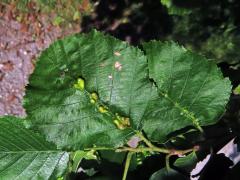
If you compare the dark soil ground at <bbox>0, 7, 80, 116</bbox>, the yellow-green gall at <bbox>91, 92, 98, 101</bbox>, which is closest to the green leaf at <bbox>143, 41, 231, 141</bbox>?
the yellow-green gall at <bbox>91, 92, 98, 101</bbox>

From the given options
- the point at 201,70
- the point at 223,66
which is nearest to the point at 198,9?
the point at 223,66

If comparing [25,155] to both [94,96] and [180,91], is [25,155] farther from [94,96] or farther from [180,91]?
[180,91]

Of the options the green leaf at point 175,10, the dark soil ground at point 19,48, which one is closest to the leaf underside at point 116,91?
the green leaf at point 175,10

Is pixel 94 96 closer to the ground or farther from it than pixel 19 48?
closer to the ground

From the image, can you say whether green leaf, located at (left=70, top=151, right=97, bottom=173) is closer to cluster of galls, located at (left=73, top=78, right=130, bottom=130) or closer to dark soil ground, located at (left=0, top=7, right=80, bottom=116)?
cluster of galls, located at (left=73, top=78, right=130, bottom=130)

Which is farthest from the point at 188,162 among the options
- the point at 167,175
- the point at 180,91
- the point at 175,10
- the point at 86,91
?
the point at 175,10
